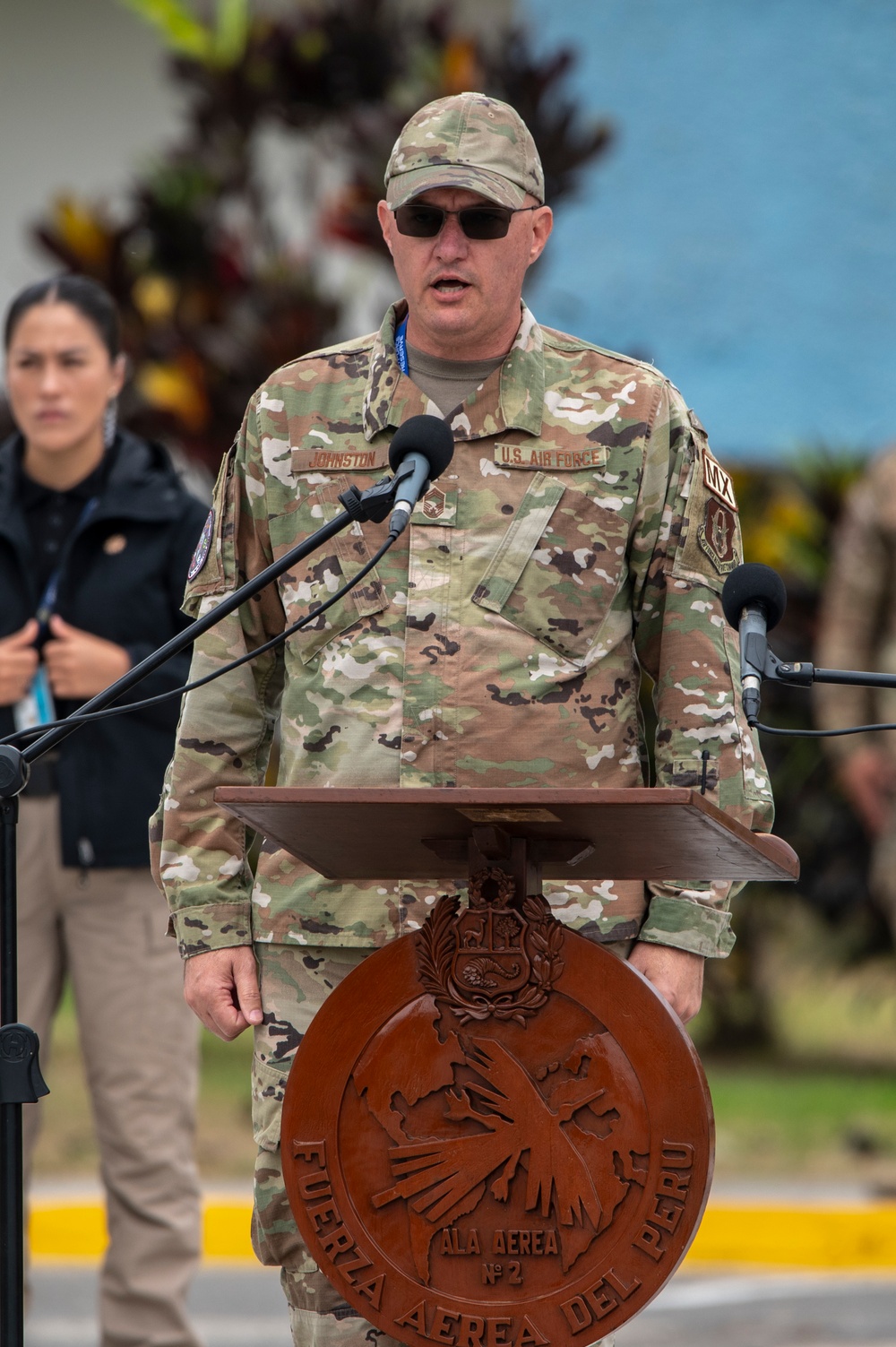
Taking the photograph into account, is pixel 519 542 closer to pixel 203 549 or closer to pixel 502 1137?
pixel 203 549

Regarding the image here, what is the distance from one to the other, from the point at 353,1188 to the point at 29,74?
942 cm

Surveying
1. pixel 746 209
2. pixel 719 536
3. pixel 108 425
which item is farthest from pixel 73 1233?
pixel 746 209

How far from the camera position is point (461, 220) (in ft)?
10.6

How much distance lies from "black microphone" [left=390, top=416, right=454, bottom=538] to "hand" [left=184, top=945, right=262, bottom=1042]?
90 cm

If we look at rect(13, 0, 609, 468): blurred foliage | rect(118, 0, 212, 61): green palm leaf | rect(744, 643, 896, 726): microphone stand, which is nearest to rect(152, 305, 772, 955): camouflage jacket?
rect(744, 643, 896, 726): microphone stand

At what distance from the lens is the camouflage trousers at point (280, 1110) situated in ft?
10.2

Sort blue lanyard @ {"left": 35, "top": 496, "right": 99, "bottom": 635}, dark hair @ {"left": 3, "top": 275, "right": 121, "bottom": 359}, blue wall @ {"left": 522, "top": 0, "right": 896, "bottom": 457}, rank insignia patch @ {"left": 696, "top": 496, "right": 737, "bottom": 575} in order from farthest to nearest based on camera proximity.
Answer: blue wall @ {"left": 522, "top": 0, "right": 896, "bottom": 457}
dark hair @ {"left": 3, "top": 275, "right": 121, "bottom": 359}
blue lanyard @ {"left": 35, "top": 496, "right": 99, "bottom": 635}
rank insignia patch @ {"left": 696, "top": 496, "right": 737, "bottom": 575}

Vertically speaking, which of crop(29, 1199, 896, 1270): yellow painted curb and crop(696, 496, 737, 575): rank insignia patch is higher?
crop(696, 496, 737, 575): rank insignia patch

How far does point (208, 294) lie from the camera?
8664mm

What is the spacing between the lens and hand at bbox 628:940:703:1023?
10.5ft

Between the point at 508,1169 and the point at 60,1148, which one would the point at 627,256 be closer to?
the point at 60,1148

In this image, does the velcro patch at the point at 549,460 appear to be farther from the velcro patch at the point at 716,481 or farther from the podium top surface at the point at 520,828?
the podium top surface at the point at 520,828

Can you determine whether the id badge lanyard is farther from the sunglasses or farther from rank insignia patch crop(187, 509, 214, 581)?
the sunglasses

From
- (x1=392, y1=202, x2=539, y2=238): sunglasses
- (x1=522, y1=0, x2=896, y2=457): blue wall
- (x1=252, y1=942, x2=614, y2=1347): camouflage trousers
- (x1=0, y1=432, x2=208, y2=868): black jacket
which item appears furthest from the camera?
(x1=522, y1=0, x2=896, y2=457): blue wall
